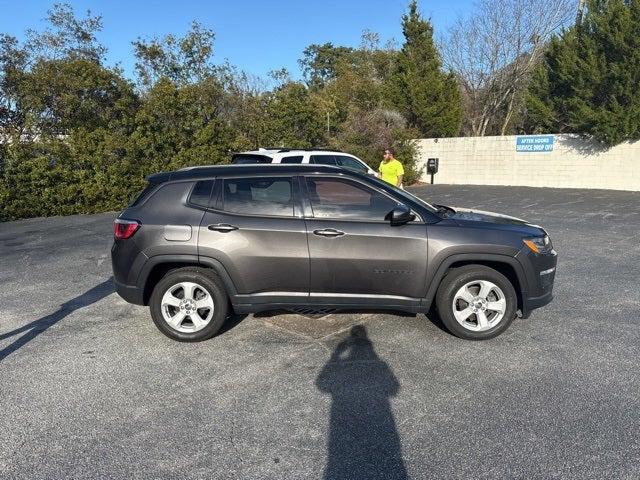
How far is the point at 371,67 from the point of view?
28.1 m

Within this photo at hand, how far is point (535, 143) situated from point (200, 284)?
1800 centimetres

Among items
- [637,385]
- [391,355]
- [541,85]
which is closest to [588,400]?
[637,385]

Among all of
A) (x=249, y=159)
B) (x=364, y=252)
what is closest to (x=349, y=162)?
(x=249, y=159)

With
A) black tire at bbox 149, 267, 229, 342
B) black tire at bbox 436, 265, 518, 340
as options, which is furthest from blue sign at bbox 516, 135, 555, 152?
black tire at bbox 149, 267, 229, 342

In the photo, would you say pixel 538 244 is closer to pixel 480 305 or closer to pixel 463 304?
pixel 480 305

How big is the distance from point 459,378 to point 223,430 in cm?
184

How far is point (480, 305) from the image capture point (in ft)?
13.8

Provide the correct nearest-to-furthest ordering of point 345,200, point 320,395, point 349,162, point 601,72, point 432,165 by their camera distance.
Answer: point 320,395
point 345,200
point 349,162
point 601,72
point 432,165

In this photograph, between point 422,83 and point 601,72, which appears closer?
point 601,72

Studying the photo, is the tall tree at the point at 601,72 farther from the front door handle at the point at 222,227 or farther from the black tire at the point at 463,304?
the front door handle at the point at 222,227

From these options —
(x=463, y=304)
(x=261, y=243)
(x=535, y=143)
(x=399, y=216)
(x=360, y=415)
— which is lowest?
(x=360, y=415)

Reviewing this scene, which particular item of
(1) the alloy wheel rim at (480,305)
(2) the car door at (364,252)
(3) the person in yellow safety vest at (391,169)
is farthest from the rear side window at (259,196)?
(3) the person in yellow safety vest at (391,169)

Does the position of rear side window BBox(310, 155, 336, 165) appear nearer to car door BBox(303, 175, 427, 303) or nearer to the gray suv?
the gray suv

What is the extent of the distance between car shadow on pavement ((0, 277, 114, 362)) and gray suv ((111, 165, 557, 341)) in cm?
109
